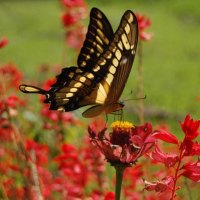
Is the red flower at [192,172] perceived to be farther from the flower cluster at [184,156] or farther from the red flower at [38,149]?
the red flower at [38,149]

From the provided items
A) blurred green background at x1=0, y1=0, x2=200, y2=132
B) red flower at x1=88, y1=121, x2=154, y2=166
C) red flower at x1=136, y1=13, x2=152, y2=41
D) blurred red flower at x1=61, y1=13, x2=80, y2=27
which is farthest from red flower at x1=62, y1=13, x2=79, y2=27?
blurred green background at x1=0, y1=0, x2=200, y2=132

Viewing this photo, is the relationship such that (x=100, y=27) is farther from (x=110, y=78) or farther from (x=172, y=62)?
(x=172, y=62)

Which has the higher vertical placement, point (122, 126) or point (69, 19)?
point (69, 19)

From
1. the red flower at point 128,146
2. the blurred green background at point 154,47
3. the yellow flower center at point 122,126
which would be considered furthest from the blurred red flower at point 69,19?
the blurred green background at point 154,47

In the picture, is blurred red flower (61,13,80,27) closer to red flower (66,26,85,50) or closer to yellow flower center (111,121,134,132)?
red flower (66,26,85,50)

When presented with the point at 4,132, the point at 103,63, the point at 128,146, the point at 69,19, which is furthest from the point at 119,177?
the point at 69,19

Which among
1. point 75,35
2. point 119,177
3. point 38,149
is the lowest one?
point 38,149

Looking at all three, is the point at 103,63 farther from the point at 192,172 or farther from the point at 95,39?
the point at 192,172
